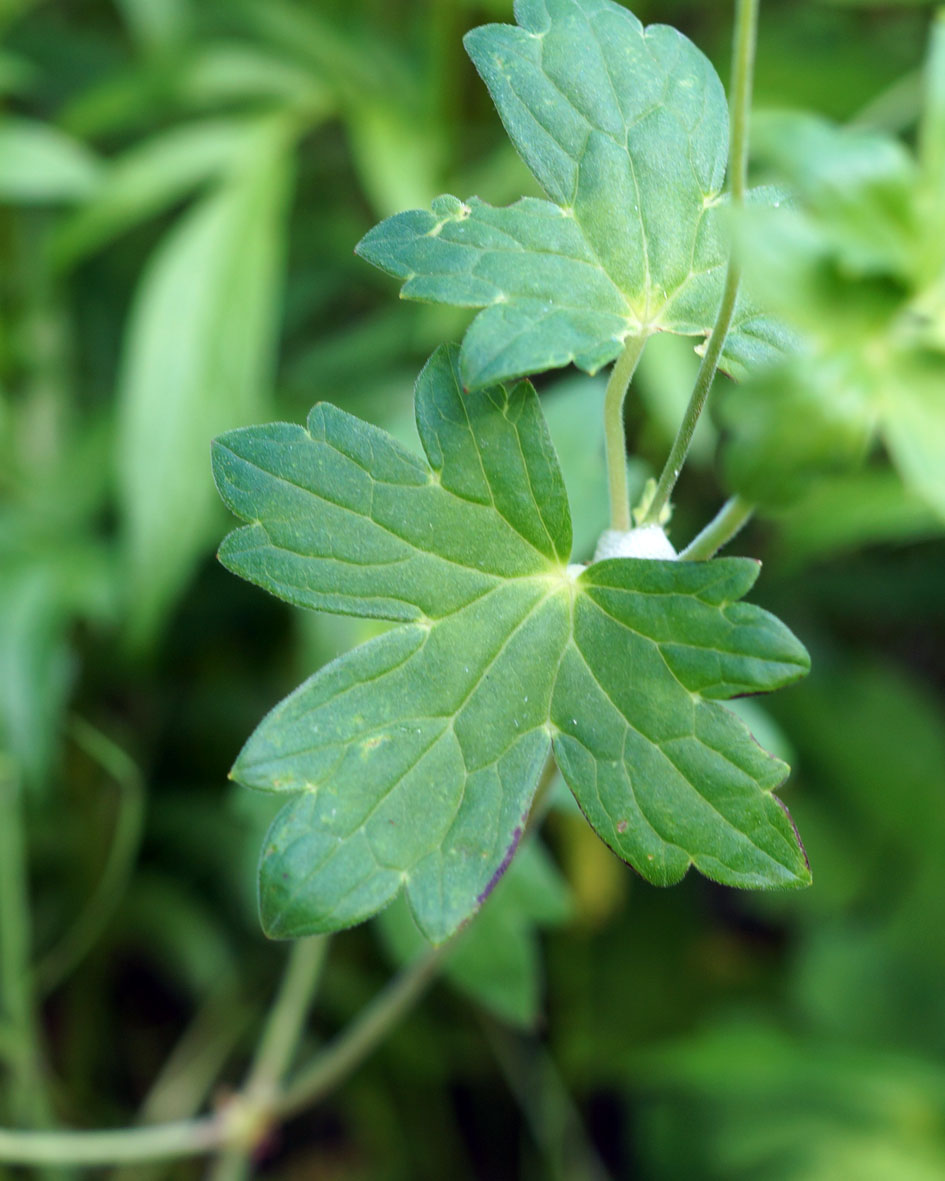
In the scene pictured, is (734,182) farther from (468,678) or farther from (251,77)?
(251,77)

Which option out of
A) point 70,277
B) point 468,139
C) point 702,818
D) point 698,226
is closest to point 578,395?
point 698,226

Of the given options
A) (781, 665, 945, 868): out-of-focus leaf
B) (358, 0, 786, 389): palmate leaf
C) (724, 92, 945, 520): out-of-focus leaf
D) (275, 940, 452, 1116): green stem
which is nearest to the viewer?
(724, 92, 945, 520): out-of-focus leaf

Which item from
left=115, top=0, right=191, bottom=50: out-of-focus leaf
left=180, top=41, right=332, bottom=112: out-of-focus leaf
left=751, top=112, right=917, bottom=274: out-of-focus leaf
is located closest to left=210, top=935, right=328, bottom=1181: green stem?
left=751, top=112, right=917, bottom=274: out-of-focus leaf

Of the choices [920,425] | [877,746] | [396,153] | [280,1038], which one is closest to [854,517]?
[877,746]

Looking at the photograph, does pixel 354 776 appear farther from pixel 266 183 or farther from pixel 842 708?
pixel 842 708

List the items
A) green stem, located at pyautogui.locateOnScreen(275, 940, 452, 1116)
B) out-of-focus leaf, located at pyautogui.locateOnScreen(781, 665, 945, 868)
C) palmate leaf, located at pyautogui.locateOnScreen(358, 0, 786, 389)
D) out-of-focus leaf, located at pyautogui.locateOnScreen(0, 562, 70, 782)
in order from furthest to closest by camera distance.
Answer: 1. out-of-focus leaf, located at pyautogui.locateOnScreen(781, 665, 945, 868)
2. out-of-focus leaf, located at pyautogui.locateOnScreen(0, 562, 70, 782)
3. green stem, located at pyautogui.locateOnScreen(275, 940, 452, 1116)
4. palmate leaf, located at pyautogui.locateOnScreen(358, 0, 786, 389)

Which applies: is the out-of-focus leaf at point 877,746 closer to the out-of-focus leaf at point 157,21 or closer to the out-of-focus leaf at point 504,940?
the out-of-focus leaf at point 504,940

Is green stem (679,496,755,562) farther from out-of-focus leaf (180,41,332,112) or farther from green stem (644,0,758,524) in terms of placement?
out-of-focus leaf (180,41,332,112)
